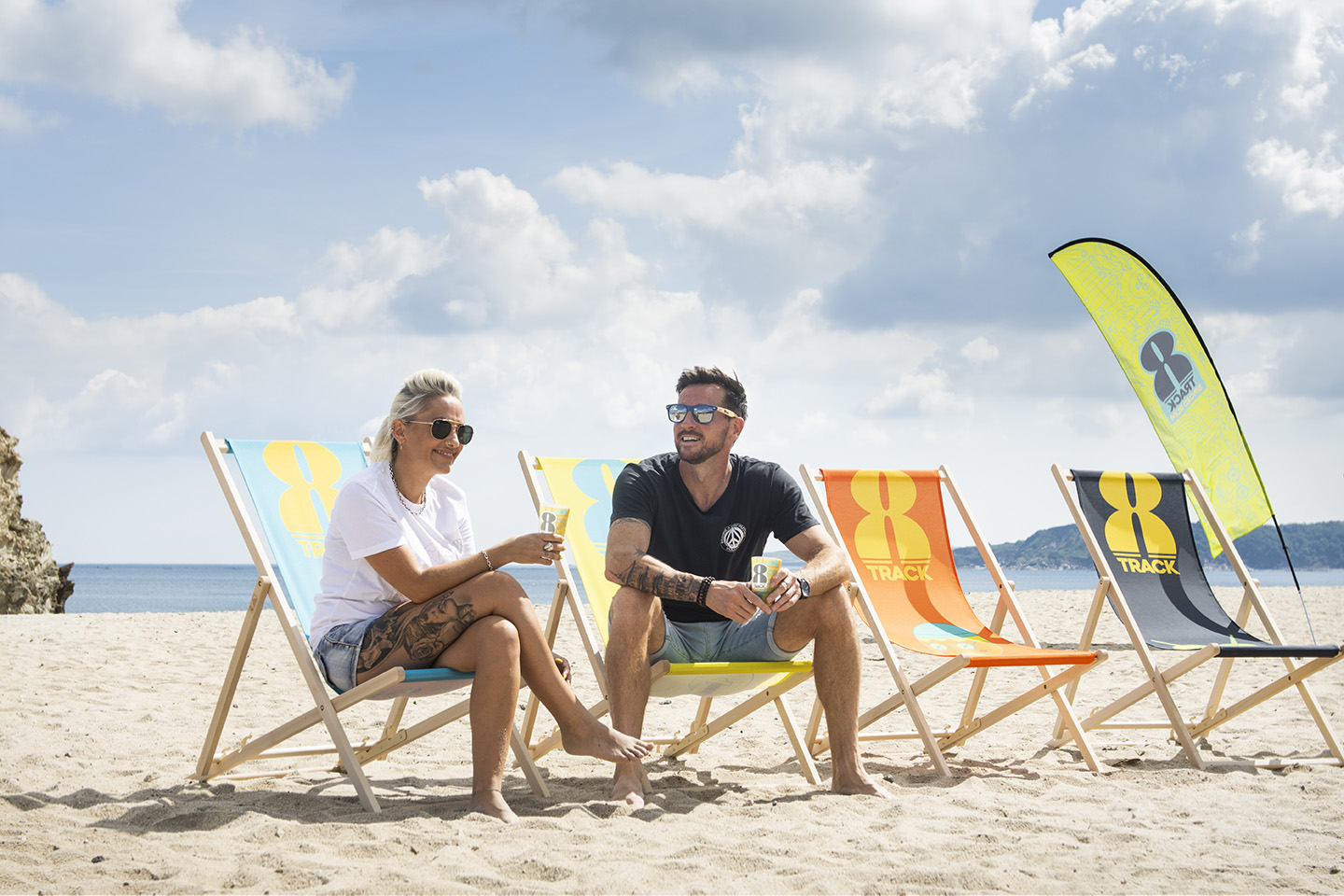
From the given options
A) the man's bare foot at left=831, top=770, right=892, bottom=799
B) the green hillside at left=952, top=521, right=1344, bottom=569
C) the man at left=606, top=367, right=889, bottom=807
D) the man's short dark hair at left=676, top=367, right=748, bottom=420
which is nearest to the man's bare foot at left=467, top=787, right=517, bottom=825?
the man at left=606, top=367, right=889, bottom=807

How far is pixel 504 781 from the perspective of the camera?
3545mm

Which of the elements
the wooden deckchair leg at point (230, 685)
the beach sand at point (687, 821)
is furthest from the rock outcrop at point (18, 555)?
the wooden deckchair leg at point (230, 685)

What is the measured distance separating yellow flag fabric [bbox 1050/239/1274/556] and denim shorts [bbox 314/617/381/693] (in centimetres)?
515

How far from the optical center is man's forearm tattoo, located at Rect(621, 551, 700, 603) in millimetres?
3115

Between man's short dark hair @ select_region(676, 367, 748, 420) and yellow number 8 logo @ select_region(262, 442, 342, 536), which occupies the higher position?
man's short dark hair @ select_region(676, 367, 748, 420)

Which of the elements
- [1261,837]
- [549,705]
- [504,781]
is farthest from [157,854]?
[1261,837]

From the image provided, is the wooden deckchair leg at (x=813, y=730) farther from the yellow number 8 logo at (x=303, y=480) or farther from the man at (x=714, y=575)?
the yellow number 8 logo at (x=303, y=480)

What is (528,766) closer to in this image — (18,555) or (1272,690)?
(1272,690)

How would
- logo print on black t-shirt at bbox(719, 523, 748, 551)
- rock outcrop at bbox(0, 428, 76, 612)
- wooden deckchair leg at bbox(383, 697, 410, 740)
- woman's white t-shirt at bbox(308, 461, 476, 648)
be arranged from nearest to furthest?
woman's white t-shirt at bbox(308, 461, 476, 648) < logo print on black t-shirt at bbox(719, 523, 748, 551) < wooden deckchair leg at bbox(383, 697, 410, 740) < rock outcrop at bbox(0, 428, 76, 612)

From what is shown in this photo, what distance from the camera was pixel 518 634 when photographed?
2951mm

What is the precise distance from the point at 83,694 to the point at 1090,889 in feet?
15.9

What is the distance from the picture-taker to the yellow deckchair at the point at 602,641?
10.6 feet

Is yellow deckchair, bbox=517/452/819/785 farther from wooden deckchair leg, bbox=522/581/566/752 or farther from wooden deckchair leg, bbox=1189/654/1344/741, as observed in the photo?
wooden deckchair leg, bbox=1189/654/1344/741

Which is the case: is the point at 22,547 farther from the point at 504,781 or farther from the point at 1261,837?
the point at 1261,837
